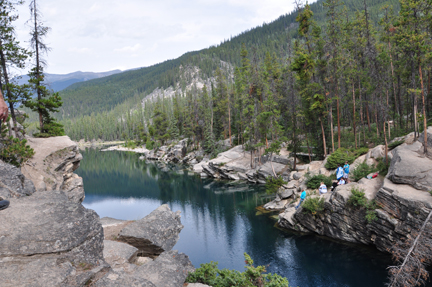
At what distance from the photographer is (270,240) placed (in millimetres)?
23094

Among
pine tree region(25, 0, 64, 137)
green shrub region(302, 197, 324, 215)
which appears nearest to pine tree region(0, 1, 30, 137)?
pine tree region(25, 0, 64, 137)

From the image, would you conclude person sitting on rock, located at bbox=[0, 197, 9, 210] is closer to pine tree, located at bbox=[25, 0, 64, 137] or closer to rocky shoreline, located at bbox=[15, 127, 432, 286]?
rocky shoreline, located at bbox=[15, 127, 432, 286]

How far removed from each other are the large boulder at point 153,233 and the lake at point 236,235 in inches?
311

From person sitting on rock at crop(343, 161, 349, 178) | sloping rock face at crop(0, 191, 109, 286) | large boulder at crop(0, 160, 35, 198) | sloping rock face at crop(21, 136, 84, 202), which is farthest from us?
person sitting on rock at crop(343, 161, 349, 178)

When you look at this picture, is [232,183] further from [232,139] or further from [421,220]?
[421,220]

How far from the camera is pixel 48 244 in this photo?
7062mm

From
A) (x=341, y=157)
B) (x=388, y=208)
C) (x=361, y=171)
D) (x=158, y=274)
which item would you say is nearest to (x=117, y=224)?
(x=158, y=274)

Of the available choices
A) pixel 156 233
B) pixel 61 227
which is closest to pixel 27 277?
pixel 61 227

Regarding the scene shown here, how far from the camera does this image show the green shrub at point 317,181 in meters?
26.1

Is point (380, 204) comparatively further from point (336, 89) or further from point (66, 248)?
point (66, 248)

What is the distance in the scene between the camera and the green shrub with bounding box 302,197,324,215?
22031mm

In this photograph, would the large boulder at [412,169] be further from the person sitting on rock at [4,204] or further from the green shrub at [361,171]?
the person sitting on rock at [4,204]

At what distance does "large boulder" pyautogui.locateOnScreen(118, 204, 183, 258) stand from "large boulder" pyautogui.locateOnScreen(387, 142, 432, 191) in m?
15.5

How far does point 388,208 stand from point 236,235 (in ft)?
42.3
